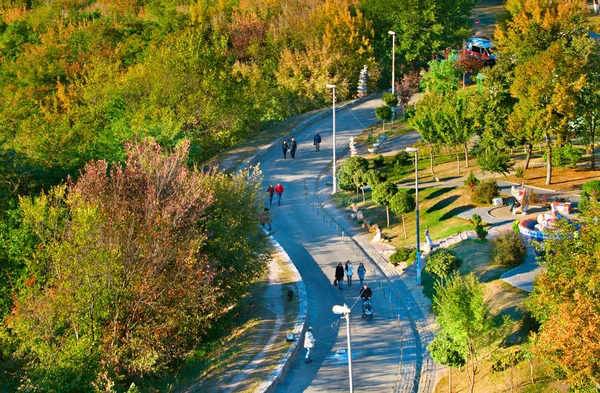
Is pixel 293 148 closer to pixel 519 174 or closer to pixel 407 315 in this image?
pixel 519 174

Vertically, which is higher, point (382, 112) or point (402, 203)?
point (382, 112)

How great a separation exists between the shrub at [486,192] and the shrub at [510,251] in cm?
744

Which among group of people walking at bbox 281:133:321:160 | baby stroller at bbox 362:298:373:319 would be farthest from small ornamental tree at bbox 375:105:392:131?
baby stroller at bbox 362:298:373:319

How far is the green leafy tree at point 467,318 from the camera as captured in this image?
29891 millimetres

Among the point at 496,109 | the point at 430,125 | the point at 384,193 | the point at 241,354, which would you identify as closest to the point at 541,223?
the point at 384,193

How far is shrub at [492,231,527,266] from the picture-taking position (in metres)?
39.7

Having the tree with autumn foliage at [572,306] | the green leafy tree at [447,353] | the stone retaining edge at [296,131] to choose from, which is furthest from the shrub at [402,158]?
the tree with autumn foliage at [572,306]

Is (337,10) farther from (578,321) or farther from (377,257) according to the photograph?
(578,321)

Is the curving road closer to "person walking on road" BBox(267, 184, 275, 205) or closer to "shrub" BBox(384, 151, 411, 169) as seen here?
"person walking on road" BBox(267, 184, 275, 205)

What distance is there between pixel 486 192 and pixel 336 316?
13.0 metres

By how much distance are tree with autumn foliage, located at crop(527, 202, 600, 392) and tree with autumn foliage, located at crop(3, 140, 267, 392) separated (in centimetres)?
1274

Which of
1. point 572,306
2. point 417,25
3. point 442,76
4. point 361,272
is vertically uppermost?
point 417,25

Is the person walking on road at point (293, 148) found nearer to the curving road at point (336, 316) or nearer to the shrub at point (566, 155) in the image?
the curving road at point (336, 316)

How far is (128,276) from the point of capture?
115 ft
